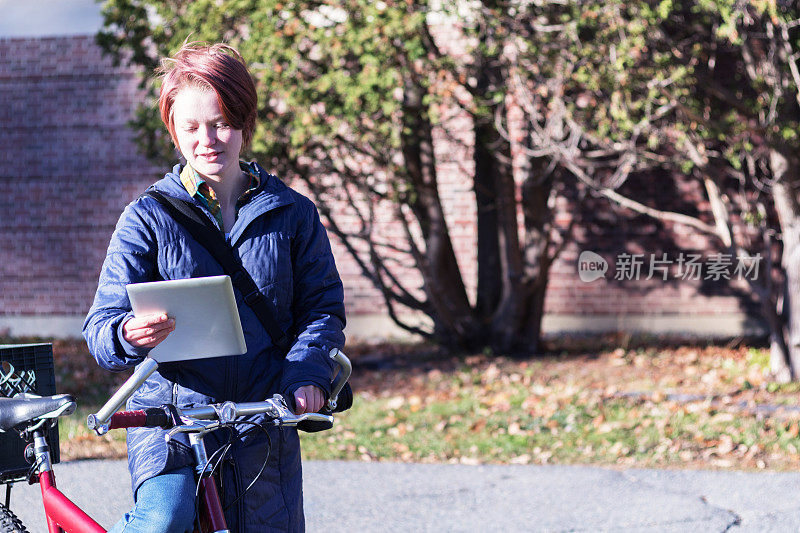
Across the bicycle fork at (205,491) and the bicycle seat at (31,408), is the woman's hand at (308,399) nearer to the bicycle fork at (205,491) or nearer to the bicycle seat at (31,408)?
the bicycle fork at (205,491)

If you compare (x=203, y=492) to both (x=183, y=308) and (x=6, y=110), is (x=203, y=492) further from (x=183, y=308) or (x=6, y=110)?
(x=6, y=110)

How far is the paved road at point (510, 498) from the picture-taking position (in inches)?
198

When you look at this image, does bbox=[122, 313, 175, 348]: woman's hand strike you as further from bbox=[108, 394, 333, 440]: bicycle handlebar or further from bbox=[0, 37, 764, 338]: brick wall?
bbox=[0, 37, 764, 338]: brick wall

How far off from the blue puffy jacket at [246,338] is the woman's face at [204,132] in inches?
4.2

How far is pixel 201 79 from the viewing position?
7.80ft

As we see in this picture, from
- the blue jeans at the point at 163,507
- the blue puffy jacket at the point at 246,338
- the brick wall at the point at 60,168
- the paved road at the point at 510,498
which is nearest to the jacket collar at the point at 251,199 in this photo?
the blue puffy jacket at the point at 246,338

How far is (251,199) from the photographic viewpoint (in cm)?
254

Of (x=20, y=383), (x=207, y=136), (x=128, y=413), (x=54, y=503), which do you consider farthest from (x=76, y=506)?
(x=207, y=136)

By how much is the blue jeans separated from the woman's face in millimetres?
748

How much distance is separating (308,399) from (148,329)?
0.45 m

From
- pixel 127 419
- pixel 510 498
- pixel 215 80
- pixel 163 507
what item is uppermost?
pixel 215 80

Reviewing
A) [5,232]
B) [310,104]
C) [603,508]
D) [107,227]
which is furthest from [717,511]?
[5,232]

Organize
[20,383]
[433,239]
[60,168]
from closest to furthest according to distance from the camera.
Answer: [20,383] → [433,239] → [60,168]

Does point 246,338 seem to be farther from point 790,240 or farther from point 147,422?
point 790,240
